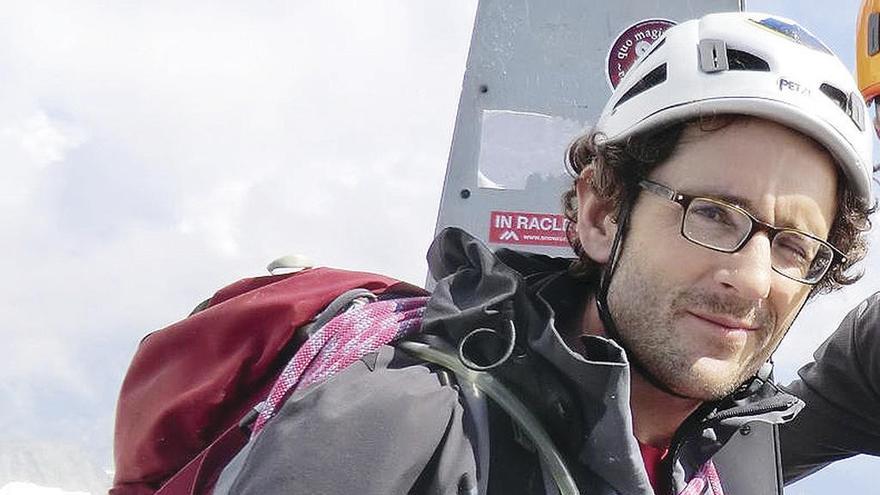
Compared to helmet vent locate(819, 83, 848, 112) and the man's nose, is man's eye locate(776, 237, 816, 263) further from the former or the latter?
helmet vent locate(819, 83, 848, 112)

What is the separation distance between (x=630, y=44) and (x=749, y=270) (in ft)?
7.47

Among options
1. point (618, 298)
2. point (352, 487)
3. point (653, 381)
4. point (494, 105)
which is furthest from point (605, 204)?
point (494, 105)

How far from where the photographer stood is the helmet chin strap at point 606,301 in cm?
189

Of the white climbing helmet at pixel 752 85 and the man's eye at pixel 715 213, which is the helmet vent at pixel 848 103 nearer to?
the white climbing helmet at pixel 752 85

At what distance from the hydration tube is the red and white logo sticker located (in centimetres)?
219

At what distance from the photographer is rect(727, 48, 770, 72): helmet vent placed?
2012mm

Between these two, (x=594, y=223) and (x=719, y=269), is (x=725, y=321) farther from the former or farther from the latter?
(x=594, y=223)

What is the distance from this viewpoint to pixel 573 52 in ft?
12.9

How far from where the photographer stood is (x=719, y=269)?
1.83m

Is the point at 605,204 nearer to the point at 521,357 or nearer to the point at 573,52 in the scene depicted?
the point at 521,357

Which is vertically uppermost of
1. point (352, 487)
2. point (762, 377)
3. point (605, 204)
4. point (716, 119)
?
point (716, 119)

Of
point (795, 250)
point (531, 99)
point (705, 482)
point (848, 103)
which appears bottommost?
point (705, 482)

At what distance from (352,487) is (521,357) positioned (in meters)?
0.40

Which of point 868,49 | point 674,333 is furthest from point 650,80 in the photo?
point 868,49
